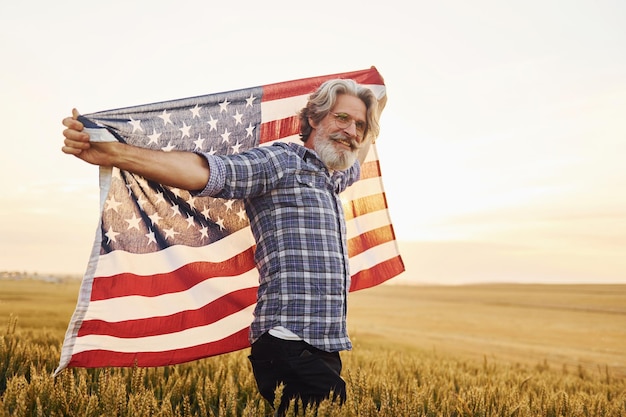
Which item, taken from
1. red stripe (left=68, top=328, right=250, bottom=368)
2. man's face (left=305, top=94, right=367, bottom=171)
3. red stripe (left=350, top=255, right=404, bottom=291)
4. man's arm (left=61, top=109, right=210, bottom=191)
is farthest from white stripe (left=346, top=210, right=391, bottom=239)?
man's arm (left=61, top=109, right=210, bottom=191)

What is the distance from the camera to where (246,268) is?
4.81m

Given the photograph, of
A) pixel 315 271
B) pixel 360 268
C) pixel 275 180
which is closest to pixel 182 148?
pixel 275 180

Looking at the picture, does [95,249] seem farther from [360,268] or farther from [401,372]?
[401,372]

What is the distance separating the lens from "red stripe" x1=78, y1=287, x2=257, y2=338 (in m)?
4.31

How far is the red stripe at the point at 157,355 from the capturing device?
4.24 m

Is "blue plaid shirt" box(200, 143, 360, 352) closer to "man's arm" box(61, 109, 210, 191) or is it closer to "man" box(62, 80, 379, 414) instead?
"man" box(62, 80, 379, 414)

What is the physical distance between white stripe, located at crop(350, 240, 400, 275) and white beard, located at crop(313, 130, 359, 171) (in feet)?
6.29

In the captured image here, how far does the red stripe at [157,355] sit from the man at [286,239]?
3.37 feet

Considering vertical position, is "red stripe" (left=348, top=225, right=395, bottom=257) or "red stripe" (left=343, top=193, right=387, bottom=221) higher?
"red stripe" (left=343, top=193, right=387, bottom=221)

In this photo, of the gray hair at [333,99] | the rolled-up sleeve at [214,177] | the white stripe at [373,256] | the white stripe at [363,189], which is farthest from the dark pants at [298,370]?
the white stripe at [363,189]

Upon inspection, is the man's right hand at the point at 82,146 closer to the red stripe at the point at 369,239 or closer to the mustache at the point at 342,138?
the mustache at the point at 342,138

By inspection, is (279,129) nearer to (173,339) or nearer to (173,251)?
(173,251)

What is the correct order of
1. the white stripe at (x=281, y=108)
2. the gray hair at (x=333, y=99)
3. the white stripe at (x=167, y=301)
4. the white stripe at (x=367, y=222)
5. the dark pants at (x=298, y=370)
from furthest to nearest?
the white stripe at (x=367, y=222), the white stripe at (x=281, y=108), the white stripe at (x=167, y=301), the gray hair at (x=333, y=99), the dark pants at (x=298, y=370)

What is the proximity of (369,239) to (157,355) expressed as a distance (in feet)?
8.11
